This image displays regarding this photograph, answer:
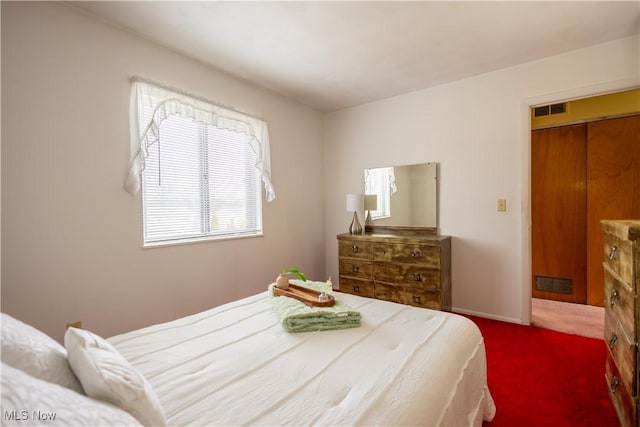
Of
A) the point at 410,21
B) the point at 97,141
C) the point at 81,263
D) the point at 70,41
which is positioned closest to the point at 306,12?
the point at 410,21

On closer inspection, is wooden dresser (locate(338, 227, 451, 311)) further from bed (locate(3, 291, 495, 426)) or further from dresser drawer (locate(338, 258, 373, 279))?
bed (locate(3, 291, 495, 426))

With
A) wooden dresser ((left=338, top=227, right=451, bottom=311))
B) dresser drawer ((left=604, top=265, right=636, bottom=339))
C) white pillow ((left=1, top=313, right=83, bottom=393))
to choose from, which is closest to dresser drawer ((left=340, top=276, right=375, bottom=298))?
wooden dresser ((left=338, top=227, right=451, bottom=311))

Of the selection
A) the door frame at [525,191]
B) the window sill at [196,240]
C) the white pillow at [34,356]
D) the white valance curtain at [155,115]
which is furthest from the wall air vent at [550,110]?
the white pillow at [34,356]

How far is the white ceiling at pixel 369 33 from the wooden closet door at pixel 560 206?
4.42 ft

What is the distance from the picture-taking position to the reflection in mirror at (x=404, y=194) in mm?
3479

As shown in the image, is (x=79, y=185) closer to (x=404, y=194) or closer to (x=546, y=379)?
(x=404, y=194)

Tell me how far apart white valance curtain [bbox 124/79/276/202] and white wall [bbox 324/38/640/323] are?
196 centimetres

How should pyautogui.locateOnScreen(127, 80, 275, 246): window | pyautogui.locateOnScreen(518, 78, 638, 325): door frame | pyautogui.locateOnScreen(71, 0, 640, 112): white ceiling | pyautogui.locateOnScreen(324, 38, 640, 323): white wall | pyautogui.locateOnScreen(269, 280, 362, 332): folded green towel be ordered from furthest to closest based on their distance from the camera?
pyautogui.locateOnScreen(518, 78, 638, 325): door frame → pyautogui.locateOnScreen(324, 38, 640, 323): white wall → pyautogui.locateOnScreen(127, 80, 275, 246): window → pyautogui.locateOnScreen(71, 0, 640, 112): white ceiling → pyautogui.locateOnScreen(269, 280, 362, 332): folded green towel

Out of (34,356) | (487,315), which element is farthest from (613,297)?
(34,356)

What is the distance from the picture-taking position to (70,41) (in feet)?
6.64

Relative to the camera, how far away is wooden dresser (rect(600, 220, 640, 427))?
136cm

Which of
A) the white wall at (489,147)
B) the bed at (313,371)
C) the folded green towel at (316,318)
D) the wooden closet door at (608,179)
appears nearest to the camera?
the bed at (313,371)

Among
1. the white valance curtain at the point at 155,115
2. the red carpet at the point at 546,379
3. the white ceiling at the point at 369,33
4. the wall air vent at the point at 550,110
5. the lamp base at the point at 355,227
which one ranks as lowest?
the red carpet at the point at 546,379

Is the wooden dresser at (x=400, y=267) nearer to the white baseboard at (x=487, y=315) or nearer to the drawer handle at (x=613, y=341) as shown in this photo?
the white baseboard at (x=487, y=315)
